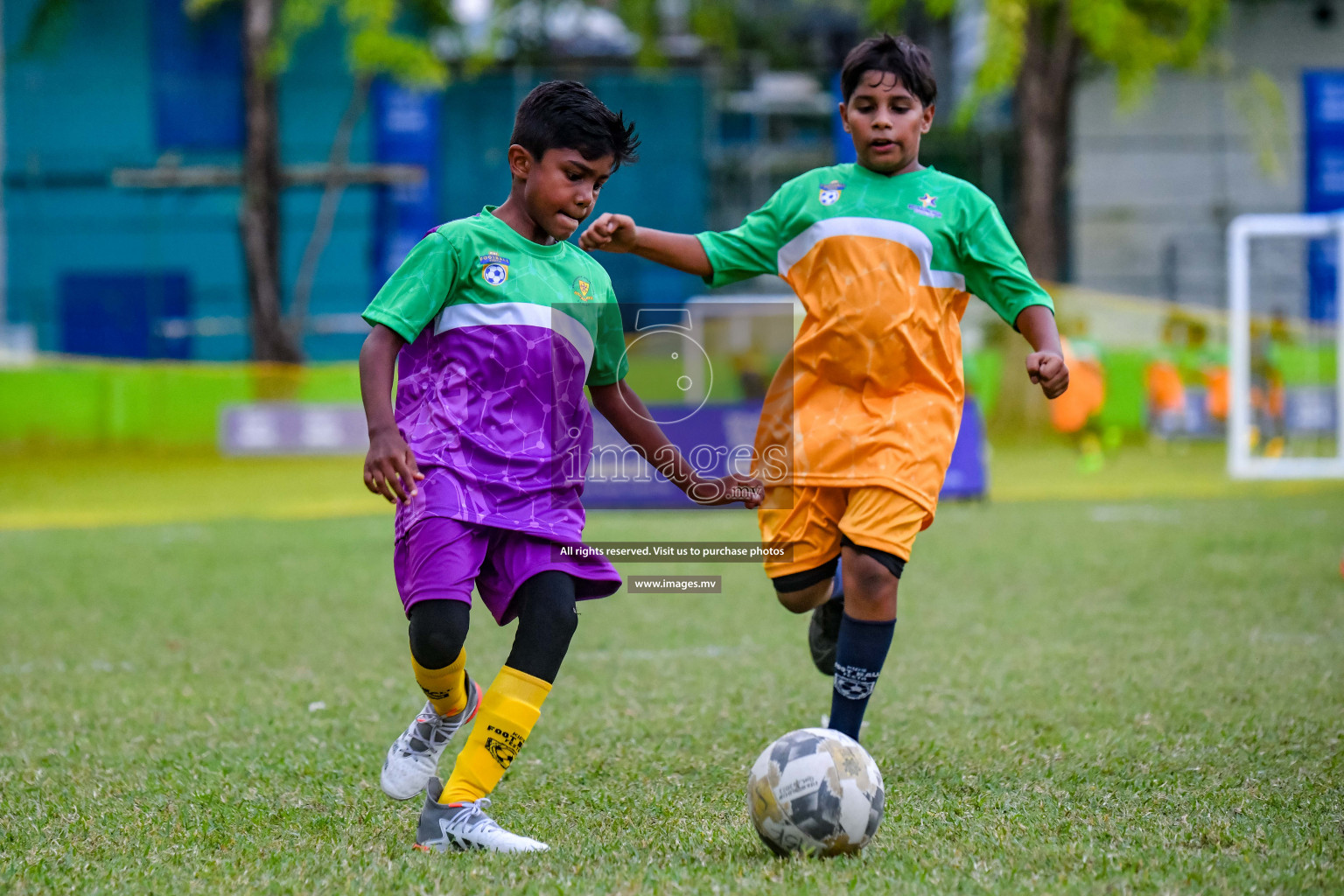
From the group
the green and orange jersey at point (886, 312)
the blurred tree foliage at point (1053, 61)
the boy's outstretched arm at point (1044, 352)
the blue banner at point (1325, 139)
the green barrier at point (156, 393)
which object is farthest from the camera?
the blurred tree foliage at point (1053, 61)

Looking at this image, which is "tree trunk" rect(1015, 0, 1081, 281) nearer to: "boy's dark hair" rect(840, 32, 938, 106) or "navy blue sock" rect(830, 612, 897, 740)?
"boy's dark hair" rect(840, 32, 938, 106)

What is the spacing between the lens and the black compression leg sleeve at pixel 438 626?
123 inches

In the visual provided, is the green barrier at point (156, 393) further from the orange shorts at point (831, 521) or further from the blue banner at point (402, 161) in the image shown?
the orange shorts at point (831, 521)

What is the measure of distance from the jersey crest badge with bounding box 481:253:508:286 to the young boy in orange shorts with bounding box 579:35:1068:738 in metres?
0.35

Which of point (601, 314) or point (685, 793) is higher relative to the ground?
point (601, 314)

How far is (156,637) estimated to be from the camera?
20.9ft

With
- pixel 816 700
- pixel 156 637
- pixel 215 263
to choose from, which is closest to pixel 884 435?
pixel 816 700

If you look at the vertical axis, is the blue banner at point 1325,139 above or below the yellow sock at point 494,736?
above

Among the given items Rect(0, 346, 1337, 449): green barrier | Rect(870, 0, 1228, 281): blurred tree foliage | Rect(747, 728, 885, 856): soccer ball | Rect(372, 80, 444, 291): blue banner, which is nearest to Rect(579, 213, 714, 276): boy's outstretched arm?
Rect(747, 728, 885, 856): soccer ball

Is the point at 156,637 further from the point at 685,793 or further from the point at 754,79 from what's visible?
the point at 754,79

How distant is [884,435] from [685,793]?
3.28ft

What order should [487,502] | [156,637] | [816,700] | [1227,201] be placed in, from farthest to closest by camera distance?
1. [1227,201]
2. [156,637]
3. [816,700]
4. [487,502]

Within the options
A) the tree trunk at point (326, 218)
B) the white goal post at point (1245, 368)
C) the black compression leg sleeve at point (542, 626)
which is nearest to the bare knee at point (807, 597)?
the black compression leg sleeve at point (542, 626)

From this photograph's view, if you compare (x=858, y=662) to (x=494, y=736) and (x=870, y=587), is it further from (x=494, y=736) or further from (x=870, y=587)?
(x=494, y=736)
